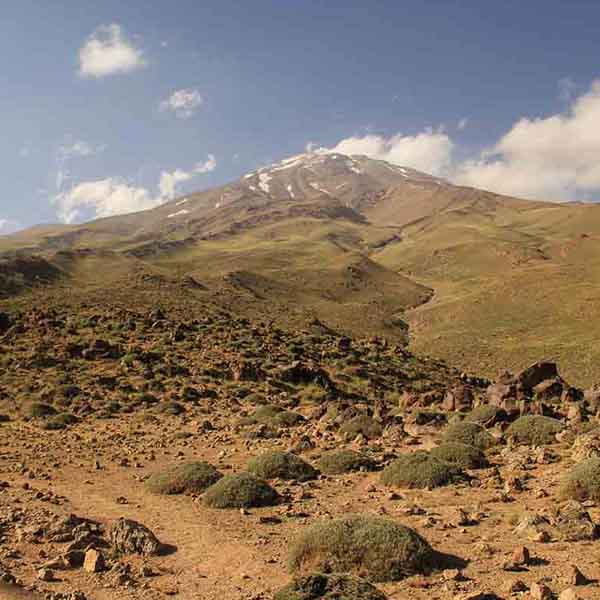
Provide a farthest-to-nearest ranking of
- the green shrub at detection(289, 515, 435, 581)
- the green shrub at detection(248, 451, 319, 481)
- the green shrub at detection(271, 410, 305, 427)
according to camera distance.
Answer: the green shrub at detection(271, 410, 305, 427) < the green shrub at detection(248, 451, 319, 481) < the green shrub at detection(289, 515, 435, 581)

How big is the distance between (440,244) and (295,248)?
47.7 meters

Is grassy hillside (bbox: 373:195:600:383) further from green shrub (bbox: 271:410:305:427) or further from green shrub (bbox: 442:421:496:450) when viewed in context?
green shrub (bbox: 442:421:496:450)

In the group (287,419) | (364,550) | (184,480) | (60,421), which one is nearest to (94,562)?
(364,550)

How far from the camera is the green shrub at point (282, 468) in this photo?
766 inches

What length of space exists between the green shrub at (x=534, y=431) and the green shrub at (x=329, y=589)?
1436 cm

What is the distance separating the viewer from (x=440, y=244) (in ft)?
629

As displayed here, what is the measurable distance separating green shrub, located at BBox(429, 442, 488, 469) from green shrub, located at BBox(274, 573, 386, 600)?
31.5ft

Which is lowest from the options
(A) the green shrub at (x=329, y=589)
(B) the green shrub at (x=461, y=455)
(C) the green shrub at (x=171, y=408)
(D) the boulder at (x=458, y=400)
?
(D) the boulder at (x=458, y=400)

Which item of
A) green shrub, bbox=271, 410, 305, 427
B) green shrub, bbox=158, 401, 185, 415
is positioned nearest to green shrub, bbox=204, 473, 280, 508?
green shrub, bbox=271, 410, 305, 427

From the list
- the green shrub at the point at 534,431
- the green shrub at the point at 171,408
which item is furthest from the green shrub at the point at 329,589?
the green shrub at the point at 171,408

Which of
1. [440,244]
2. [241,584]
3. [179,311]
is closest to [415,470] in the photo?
[241,584]

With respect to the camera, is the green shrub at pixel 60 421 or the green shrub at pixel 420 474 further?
the green shrub at pixel 60 421

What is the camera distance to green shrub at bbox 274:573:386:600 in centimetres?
981

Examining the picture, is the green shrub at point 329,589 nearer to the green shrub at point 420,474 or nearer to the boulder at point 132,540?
the boulder at point 132,540
